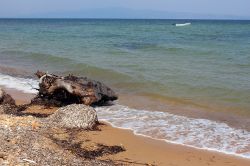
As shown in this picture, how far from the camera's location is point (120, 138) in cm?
909

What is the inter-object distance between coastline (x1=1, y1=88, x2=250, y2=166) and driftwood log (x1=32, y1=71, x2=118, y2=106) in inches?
81.5

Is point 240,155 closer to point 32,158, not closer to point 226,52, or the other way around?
point 32,158

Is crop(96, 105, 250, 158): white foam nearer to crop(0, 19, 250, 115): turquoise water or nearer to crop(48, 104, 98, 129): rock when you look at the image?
crop(48, 104, 98, 129): rock

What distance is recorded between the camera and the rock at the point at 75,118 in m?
9.32

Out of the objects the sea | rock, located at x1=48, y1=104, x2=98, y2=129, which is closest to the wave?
the sea

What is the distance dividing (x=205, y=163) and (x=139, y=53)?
19126mm

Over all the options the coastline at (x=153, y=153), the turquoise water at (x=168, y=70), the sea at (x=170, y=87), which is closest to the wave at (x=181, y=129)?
the sea at (x=170, y=87)

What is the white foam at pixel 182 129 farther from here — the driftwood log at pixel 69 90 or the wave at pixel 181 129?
the driftwood log at pixel 69 90

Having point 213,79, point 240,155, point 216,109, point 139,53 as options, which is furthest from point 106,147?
point 139,53

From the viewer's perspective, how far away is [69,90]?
37.6 feet

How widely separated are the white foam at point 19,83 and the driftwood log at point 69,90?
2822mm

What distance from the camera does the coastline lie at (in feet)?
25.4

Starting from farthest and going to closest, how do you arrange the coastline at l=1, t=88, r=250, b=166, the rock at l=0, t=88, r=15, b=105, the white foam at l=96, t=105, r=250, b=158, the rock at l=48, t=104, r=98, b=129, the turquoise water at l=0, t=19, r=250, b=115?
the turquoise water at l=0, t=19, r=250, b=115 < the rock at l=0, t=88, r=15, b=105 < the rock at l=48, t=104, r=98, b=129 < the white foam at l=96, t=105, r=250, b=158 < the coastline at l=1, t=88, r=250, b=166

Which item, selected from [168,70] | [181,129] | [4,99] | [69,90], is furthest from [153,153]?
[168,70]
